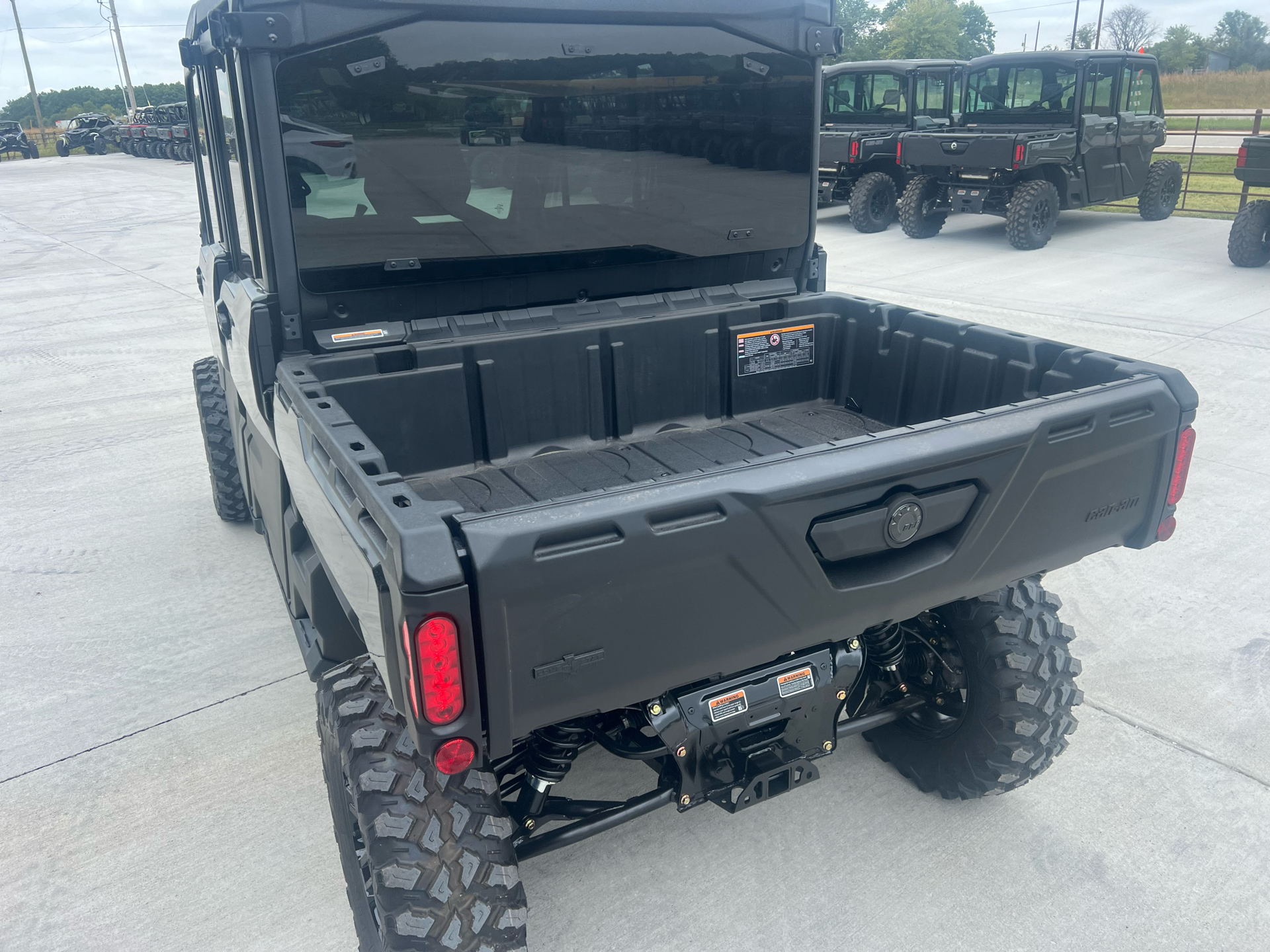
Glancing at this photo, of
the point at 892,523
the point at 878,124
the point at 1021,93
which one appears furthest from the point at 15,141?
the point at 892,523

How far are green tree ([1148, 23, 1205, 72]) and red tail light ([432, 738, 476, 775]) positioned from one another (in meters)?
82.0

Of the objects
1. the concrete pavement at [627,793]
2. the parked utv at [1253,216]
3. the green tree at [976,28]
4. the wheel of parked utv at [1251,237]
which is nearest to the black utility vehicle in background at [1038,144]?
the parked utv at [1253,216]

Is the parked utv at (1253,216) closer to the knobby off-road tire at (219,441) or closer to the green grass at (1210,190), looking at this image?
the green grass at (1210,190)

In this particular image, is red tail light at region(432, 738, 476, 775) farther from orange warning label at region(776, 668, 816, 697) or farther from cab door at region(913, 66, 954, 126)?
cab door at region(913, 66, 954, 126)

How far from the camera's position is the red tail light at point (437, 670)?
5.61 feet

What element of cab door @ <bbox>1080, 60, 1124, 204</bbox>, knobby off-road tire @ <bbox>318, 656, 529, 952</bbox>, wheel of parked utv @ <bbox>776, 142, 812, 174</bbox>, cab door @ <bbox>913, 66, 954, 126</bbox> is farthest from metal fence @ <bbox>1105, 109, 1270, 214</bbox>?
knobby off-road tire @ <bbox>318, 656, 529, 952</bbox>

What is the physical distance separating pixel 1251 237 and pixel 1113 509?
9718 mm

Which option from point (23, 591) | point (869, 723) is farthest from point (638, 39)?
point (23, 591)

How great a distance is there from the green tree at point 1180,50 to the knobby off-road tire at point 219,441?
8004 cm

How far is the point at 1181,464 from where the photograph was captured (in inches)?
99.9

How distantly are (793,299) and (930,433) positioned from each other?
154cm

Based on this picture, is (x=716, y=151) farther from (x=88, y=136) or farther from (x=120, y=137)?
(x=88, y=136)

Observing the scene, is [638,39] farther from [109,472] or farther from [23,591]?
[109,472]

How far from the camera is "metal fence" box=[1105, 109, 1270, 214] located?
13.8m
